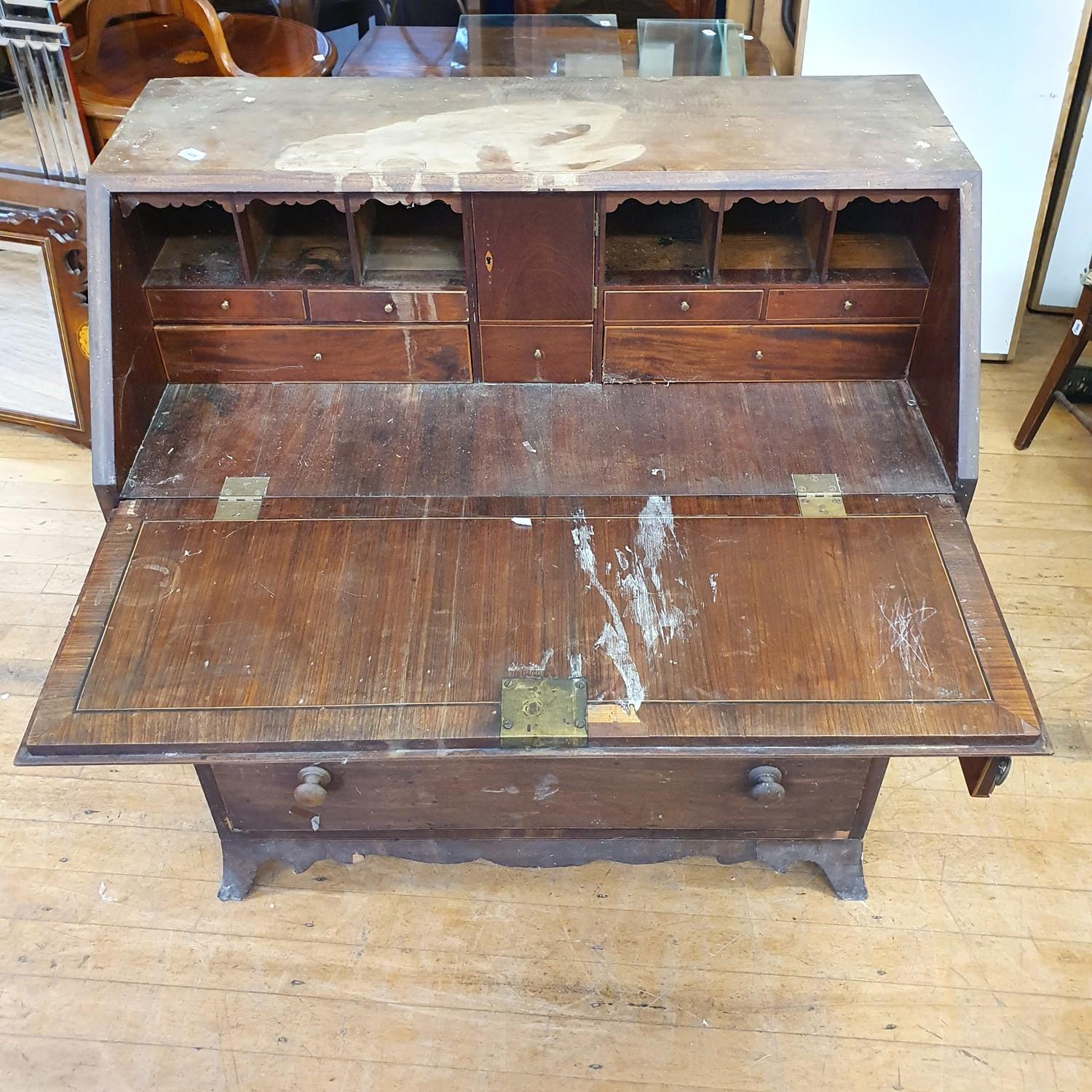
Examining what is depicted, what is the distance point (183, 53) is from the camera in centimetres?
295

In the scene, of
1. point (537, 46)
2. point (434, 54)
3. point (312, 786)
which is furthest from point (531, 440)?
point (434, 54)

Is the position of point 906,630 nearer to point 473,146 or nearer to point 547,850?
point 547,850

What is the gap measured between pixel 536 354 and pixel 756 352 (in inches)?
16.2

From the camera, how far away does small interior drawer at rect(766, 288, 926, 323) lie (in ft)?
5.89

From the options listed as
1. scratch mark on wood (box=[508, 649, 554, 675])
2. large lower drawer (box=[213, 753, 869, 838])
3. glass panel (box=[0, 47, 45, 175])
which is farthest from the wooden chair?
scratch mark on wood (box=[508, 649, 554, 675])

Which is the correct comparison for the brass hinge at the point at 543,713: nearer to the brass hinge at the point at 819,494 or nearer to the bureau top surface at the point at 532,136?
the brass hinge at the point at 819,494

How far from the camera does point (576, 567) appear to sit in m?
1.60

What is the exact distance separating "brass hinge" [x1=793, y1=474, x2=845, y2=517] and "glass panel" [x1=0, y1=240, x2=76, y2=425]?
2.08m

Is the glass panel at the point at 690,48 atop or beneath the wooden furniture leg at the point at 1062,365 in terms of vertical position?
atop

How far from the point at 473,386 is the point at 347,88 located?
0.63m

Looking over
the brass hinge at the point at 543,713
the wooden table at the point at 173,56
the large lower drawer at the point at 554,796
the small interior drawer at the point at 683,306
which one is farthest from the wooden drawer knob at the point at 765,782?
the wooden table at the point at 173,56

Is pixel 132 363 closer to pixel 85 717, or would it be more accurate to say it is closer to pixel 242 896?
pixel 85 717

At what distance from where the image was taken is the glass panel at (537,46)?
3.07m

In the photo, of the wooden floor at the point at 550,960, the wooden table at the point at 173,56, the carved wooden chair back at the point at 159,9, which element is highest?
the carved wooden chair back at the point at 159,9
